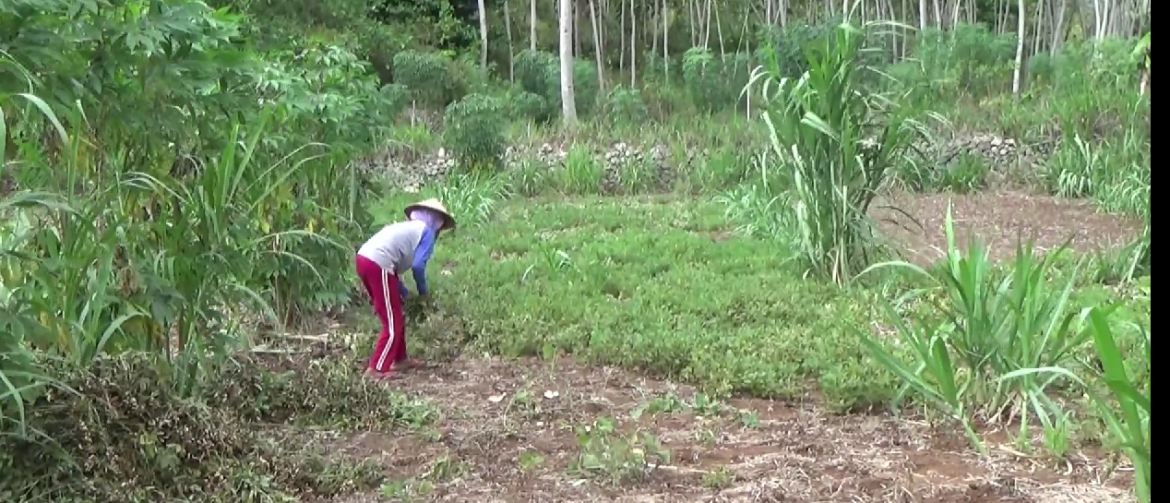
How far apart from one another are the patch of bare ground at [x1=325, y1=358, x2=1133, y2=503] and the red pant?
0.40 meters

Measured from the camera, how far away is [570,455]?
3135 millimetres

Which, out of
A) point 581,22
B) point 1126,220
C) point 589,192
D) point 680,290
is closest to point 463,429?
point 680,290

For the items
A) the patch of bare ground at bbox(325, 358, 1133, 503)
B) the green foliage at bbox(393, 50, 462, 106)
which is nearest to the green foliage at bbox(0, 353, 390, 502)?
the patch of bare ground at bbox(325, 358, 1133, 503)

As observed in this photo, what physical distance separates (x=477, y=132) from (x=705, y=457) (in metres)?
7.77

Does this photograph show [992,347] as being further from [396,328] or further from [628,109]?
[628,109]

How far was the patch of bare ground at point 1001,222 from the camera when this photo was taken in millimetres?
6539

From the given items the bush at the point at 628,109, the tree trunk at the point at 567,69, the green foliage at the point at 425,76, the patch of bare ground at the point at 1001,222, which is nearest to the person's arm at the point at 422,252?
the patch of bare ground at the point at 1001,222

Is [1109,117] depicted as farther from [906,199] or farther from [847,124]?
[847,124]

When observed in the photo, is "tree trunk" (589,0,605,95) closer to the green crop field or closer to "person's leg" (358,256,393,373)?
the green crop field

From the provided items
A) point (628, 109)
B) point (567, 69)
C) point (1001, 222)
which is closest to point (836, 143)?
point (1001, 222)

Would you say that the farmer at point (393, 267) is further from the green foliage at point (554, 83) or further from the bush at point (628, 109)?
the green foliage at point (554, 83)

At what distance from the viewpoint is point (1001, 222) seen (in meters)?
7.86

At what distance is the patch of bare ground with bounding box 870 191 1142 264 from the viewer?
6.54m

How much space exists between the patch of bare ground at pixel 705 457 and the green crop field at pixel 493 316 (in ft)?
0.04
